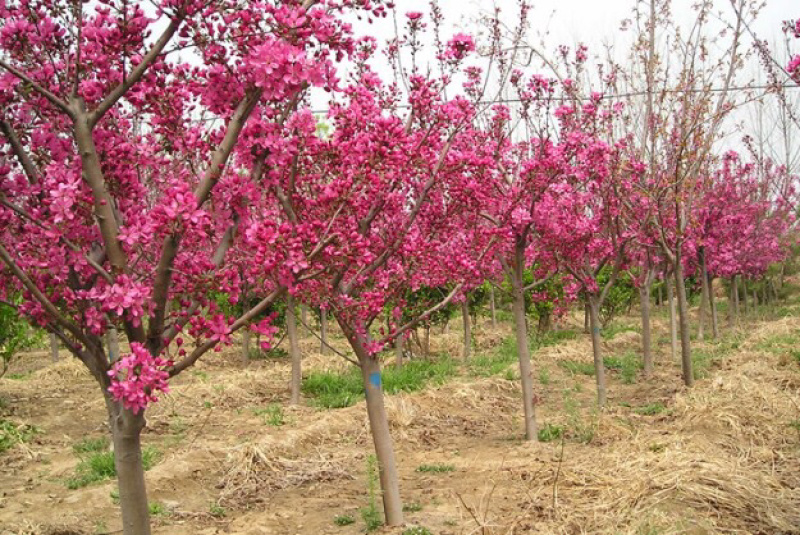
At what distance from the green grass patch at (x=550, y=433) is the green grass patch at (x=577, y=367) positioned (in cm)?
432

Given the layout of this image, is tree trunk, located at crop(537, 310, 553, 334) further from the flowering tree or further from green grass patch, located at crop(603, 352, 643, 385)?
the flowering tree

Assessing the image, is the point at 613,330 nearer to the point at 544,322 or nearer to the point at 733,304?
the point at 544,322

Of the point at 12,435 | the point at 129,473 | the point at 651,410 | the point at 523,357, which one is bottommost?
the point at 651,410

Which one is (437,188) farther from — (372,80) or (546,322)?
(546,322)

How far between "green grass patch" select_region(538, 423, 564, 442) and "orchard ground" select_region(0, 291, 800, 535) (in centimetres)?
5

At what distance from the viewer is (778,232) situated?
68.3 ft

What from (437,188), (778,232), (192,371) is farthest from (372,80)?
(778,232)

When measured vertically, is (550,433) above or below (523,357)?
below

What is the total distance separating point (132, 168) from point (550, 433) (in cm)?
562

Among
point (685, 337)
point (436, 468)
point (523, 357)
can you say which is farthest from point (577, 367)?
point (436, 468)

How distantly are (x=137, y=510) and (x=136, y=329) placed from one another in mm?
Result: 808

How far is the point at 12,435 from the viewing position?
733cm

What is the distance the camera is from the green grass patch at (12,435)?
714 centimetres

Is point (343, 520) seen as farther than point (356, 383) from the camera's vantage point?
No
